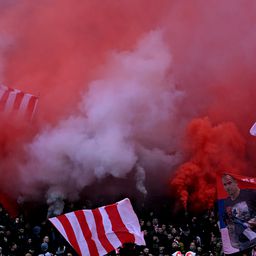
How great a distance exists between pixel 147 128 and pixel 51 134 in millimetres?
3010

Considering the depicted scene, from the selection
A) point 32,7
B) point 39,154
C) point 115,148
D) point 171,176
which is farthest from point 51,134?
point 32,7

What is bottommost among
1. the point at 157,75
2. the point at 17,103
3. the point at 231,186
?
the point at 231,186

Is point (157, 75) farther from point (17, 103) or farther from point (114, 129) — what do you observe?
point (17, 103)

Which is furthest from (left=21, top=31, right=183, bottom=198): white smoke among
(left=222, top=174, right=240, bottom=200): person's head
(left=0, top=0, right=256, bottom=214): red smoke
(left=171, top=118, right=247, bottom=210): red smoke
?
(left=222, top=174, right=240, bottom=200): person's head

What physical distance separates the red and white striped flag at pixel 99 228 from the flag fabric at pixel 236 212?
148 cm

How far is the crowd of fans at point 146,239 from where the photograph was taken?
44.0ft

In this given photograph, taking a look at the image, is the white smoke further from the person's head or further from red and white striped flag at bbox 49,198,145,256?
the person's head

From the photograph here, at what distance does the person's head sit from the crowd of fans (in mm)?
3360

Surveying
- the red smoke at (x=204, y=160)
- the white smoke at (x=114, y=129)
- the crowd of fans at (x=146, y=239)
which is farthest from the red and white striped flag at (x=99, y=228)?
the red smoke at (x=204, y=160)

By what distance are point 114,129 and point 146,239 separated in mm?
4412

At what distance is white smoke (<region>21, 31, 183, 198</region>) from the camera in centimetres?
1730

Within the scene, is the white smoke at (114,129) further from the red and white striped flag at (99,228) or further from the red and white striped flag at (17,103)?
the red and white striped flag at (99,228)

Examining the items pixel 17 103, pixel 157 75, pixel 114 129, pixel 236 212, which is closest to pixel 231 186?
pixel 236 212

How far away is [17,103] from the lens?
17.6 meters
